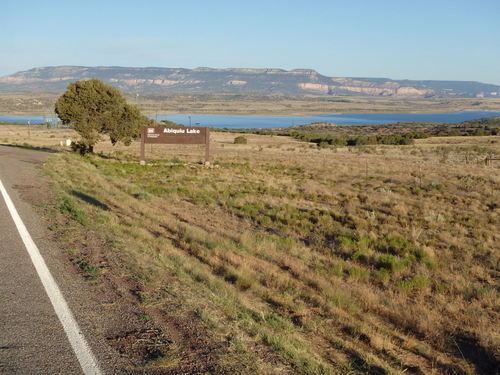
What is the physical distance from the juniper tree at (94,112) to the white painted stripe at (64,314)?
25705mm

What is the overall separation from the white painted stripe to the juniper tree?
2571 cm

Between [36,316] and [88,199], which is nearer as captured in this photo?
[36,316]

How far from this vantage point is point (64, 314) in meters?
5.47

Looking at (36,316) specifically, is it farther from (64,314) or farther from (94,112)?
(94,112)

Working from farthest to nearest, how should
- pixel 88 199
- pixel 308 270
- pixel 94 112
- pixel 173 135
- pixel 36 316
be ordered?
pixel 94 112 → pixel 173 135 → pixel 88 199 → pixel 308 270 → pixel 36 316

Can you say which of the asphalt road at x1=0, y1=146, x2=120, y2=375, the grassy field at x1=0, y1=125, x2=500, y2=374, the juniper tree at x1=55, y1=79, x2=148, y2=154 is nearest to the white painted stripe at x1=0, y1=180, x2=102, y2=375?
the asphalt road at x1=0, y1=146, x2=120, y2=375

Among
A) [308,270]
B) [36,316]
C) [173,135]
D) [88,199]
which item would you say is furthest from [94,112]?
[36,316]

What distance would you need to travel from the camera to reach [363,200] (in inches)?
821

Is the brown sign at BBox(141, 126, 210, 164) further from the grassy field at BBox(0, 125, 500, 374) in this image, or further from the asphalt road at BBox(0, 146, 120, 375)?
the asphalt road at BBox(0, 146, 120, 375)

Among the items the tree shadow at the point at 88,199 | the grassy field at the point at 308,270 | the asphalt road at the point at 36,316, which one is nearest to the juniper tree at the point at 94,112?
the grassy field at the point at 308,270

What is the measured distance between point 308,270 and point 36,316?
234 inches

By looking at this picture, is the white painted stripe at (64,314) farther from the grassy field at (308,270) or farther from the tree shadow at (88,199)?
the tree shadow at (88,199)

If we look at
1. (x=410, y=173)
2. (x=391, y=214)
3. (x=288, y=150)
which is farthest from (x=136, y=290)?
(x=288, y=150)

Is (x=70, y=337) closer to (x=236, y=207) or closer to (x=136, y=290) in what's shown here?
(x=136, y=290)
